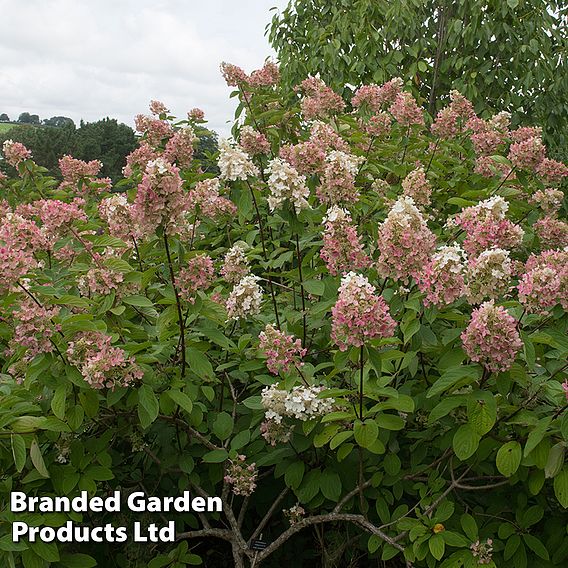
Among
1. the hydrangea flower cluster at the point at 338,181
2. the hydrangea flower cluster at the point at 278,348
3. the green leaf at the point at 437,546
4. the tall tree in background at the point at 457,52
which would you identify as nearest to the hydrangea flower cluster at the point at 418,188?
the hydrangea flower cluster at the point at 338,181

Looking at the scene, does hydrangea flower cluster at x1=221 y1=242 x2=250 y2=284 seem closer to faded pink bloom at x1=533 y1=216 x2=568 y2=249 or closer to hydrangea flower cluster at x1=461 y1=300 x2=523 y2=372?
hydrangea flower cluster at x1=461 y1=300 x2=523 y2=372

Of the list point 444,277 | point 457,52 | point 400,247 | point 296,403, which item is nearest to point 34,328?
point 296,403

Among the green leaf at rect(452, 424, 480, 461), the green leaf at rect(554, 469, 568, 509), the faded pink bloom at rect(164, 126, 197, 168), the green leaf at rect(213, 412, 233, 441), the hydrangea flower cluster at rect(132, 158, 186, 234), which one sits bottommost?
the green leaf at rect(554, 469, 568, 509)

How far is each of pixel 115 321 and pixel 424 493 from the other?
4.12ft

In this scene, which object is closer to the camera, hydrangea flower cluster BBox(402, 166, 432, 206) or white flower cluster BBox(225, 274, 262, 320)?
white flower cluster BBox(225, 274, 262, 320)

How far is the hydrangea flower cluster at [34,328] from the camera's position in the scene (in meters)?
1.99

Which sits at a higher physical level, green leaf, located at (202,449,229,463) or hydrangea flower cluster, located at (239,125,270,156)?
hydrangea flower cluster, located at (239,125,270,156)

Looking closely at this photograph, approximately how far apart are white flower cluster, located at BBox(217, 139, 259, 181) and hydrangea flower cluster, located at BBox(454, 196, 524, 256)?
2.89 ft

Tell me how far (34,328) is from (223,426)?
2.63 feet

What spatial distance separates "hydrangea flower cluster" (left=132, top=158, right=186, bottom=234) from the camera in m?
1.96

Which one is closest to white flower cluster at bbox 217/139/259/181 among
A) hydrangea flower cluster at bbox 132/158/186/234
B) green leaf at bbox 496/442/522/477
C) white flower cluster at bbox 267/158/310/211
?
white flower cluster at bbox 267/158/310/211

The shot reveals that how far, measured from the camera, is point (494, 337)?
179cm

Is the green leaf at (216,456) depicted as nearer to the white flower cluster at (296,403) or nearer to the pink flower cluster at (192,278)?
the white flower cluster at (296,403)

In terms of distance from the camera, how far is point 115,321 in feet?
7.54
